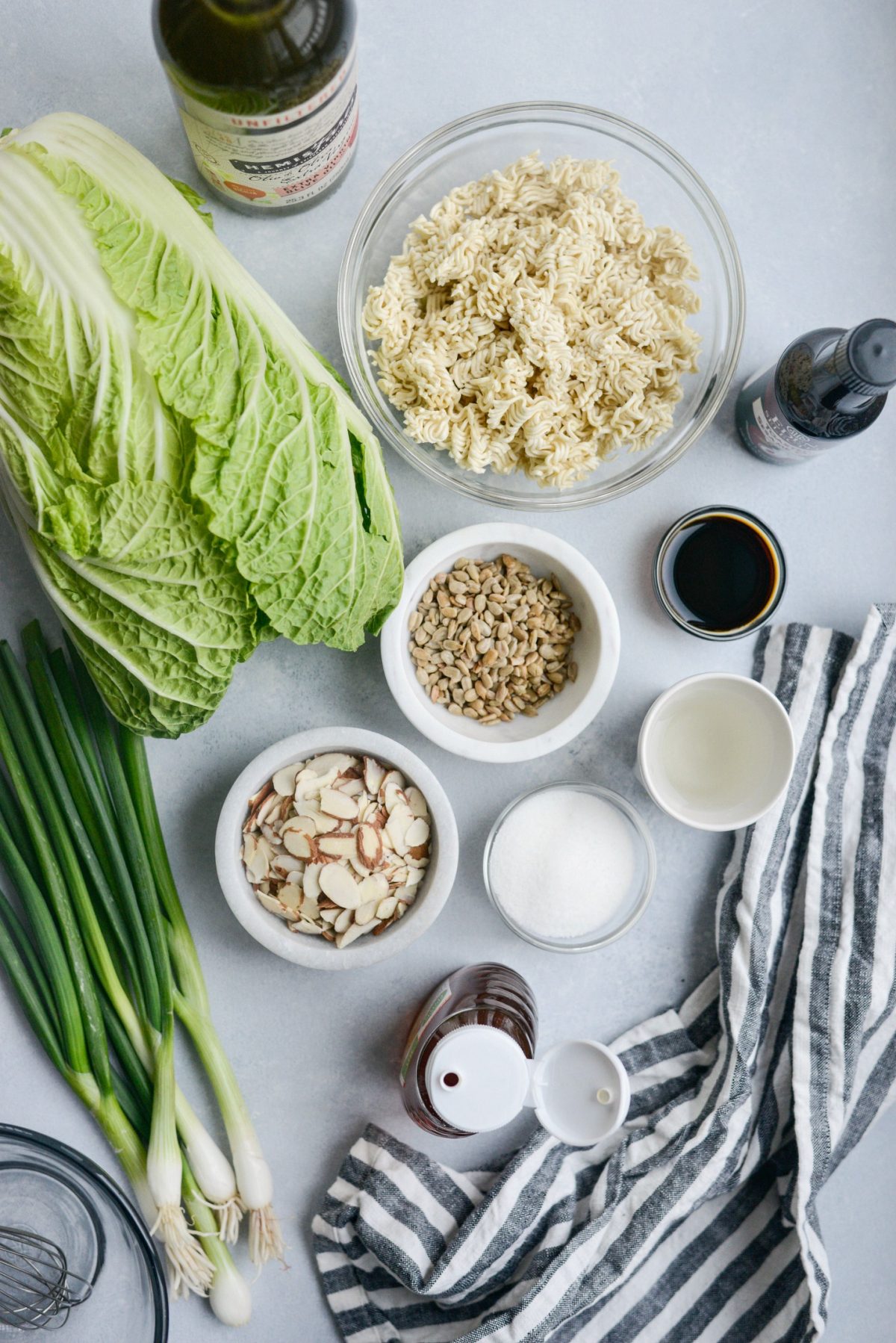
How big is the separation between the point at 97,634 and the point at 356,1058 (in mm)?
792

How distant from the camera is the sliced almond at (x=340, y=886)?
1.30m

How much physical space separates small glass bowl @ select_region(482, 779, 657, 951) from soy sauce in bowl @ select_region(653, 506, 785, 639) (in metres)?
0.29

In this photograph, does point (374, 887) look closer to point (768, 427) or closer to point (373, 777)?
point (373, 777)

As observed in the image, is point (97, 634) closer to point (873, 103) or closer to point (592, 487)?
point (592, 487)

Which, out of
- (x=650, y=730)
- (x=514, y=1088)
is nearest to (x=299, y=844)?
(x=514, y=1088)

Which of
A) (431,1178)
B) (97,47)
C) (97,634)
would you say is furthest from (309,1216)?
(97,47)

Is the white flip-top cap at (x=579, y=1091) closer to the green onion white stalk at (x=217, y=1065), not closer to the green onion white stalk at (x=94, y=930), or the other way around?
the green onion white stalk at (x=217, y=1065)

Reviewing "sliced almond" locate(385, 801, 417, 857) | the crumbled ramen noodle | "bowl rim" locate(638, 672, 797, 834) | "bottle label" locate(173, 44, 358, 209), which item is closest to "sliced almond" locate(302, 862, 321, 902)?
"sliced almond" locate(385, 801, 417, 857)

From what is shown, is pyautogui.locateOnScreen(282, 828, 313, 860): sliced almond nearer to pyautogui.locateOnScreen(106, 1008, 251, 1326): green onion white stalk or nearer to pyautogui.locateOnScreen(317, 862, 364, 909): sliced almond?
pyautogui.locateOnScreen(317, 862, 364, 909): sliced almond

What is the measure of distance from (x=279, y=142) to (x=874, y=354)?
0.75 meters

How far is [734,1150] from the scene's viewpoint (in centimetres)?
143

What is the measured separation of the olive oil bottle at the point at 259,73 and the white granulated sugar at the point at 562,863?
93cm

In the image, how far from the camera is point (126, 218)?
1.04 meters

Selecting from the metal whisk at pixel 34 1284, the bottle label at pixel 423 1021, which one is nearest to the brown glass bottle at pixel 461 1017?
the bottle label at pixel 423 1021
